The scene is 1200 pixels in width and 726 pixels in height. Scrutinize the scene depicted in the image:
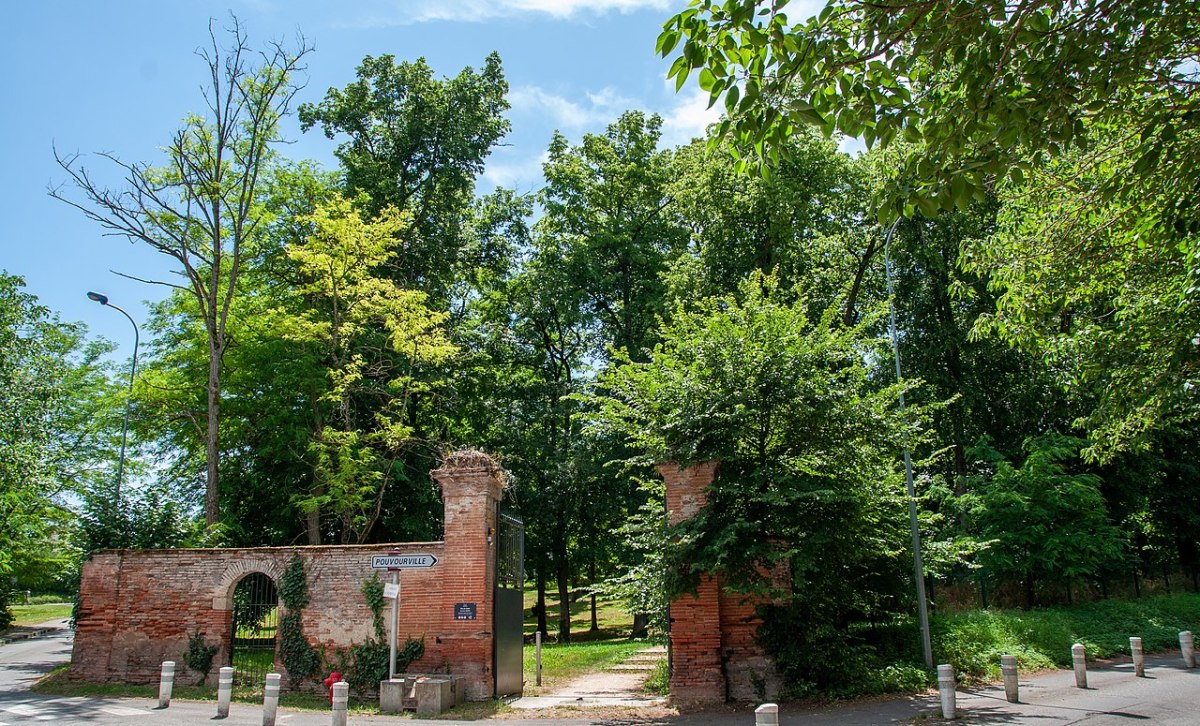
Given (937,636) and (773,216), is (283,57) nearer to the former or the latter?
(773,216)

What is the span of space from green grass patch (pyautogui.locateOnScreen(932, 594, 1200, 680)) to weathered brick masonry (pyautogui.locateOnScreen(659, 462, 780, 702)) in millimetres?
4031

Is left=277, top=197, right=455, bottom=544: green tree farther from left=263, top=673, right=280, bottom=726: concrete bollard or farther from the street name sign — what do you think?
left=263, top=673, right=280, bottom=726: concrete bollard

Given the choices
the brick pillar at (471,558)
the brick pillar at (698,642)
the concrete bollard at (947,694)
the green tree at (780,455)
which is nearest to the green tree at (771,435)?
the green tree at (780,455)

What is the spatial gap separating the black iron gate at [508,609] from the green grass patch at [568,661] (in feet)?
3.13

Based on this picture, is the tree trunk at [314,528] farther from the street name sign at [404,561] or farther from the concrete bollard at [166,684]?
the concrete bollard at [166,684]

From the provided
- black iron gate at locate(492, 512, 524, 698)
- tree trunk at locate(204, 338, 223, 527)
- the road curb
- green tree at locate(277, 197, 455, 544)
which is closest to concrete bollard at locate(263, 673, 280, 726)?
black iron gate at locate(492, 512, 524, 698)

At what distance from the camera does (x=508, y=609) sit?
14891 millimetres

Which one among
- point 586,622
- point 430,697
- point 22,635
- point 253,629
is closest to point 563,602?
point 586,622

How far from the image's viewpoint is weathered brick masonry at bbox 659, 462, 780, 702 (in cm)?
1272

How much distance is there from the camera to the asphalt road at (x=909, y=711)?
35.3 feet

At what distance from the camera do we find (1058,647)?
1684 centimetres

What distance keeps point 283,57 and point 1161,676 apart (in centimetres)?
2737

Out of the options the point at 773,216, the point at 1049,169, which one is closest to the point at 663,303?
the point at 773,216

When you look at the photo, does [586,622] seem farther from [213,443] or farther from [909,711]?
[909,711]
